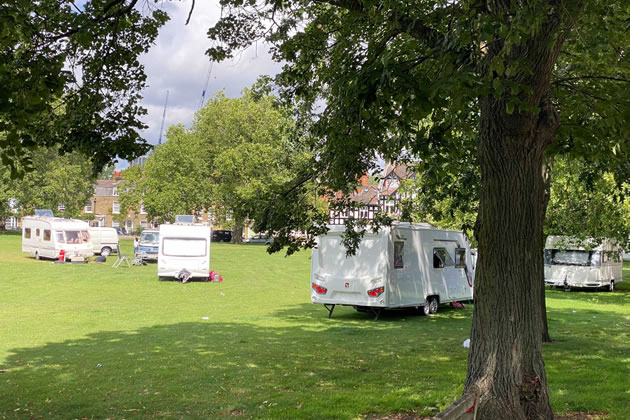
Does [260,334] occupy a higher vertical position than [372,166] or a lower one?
lower

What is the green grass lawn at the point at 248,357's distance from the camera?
325 inches

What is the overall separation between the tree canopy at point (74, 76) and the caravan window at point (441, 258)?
14530mm

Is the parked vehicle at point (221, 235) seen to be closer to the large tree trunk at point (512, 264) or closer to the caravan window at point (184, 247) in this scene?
the caravan window at point (184, 247)

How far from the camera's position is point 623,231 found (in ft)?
88.3

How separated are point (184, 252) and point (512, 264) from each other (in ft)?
89.3

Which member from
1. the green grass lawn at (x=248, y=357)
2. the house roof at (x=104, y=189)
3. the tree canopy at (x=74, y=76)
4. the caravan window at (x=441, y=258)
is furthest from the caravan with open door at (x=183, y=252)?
the house roof at (x=104, y=189)

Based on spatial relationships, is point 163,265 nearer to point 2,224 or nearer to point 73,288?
point 73,288

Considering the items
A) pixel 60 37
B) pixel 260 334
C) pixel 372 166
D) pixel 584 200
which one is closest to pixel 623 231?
pixel 584 200

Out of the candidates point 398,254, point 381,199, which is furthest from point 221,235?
point 381,199

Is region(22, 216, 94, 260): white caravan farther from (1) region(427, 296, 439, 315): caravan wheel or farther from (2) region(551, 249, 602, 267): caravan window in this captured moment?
(2) region(551, 249, 602, 267): caravan window

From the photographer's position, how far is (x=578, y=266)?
34.7m

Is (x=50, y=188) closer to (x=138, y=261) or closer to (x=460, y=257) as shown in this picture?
(x=138, y=261)

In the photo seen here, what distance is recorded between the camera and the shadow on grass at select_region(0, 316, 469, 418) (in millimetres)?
8109

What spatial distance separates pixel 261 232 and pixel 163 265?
21701mm
